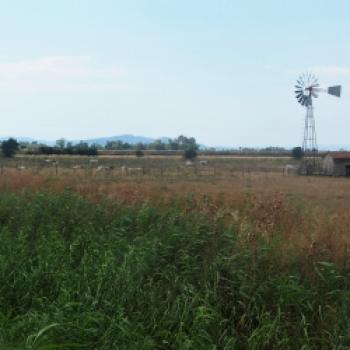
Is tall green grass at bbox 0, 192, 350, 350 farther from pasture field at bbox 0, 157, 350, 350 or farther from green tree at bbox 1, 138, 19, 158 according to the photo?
green tree at bbox 1, 138, 19, 158

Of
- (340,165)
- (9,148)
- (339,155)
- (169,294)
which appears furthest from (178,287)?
(9,148)

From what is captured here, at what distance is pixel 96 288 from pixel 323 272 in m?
3.11

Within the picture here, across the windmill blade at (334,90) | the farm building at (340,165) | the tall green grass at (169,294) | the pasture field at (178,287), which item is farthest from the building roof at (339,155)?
the tall green grass at (169,294)

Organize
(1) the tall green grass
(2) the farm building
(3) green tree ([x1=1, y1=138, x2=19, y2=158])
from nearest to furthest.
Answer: (1) the tall green grass < (2) the farm building < (3) green tree ([x1=1, y1=138, x2=19, y2=158])

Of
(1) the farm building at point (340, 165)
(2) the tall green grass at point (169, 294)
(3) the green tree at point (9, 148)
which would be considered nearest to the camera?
(2) the tall green grass at point (169, 294)

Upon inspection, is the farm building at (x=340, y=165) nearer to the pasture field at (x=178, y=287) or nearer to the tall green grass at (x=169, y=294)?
the pasture field at (x=178, y=287)

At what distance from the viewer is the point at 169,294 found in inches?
249

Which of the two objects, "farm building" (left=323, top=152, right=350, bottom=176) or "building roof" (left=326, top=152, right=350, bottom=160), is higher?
"building roof" (left=326, top=152, right=350, bottom=160)

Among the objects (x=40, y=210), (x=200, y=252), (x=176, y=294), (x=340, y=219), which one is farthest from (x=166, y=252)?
(x=340, y=219)

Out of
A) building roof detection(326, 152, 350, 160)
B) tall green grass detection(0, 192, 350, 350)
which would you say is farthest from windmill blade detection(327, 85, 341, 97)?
tall green grass detection(0, 192, 350, 350)

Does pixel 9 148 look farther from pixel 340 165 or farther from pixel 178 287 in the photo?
pixel 178 287

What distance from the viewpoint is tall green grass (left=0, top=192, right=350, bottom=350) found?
5184 mm

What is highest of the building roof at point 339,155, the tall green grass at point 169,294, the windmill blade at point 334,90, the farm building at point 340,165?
the windmill blade at point 334,90

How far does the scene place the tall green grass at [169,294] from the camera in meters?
5.18
